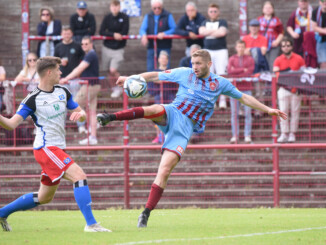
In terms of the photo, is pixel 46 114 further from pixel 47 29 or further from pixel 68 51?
pixel 47 29

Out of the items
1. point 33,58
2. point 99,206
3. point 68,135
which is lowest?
point 99,206

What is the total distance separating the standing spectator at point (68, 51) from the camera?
1638cm

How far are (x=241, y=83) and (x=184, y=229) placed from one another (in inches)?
257

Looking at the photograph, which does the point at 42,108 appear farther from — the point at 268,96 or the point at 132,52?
the point at 132,52

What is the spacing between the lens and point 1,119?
26.2ft

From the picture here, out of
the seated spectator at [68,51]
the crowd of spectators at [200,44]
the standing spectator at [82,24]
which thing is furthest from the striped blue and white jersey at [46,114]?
the standing spectator at [82,24]

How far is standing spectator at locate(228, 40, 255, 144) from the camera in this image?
14867 millimetres

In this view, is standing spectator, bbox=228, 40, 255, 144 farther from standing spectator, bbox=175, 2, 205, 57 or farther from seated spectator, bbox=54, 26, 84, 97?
seated spectator, bbox=54, 26, 84, 97

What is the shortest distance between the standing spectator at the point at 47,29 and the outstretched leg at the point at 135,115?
9087 mm

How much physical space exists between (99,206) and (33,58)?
4.07 m

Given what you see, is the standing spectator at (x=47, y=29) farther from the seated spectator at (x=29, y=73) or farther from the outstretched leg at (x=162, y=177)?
the outstretched leg at (x=162, y=177)

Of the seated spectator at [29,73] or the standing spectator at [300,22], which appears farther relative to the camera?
the standing spectator at [300,22]

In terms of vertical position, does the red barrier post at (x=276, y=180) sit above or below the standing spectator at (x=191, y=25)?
below

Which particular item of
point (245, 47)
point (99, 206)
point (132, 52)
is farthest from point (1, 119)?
point (132, 52)
